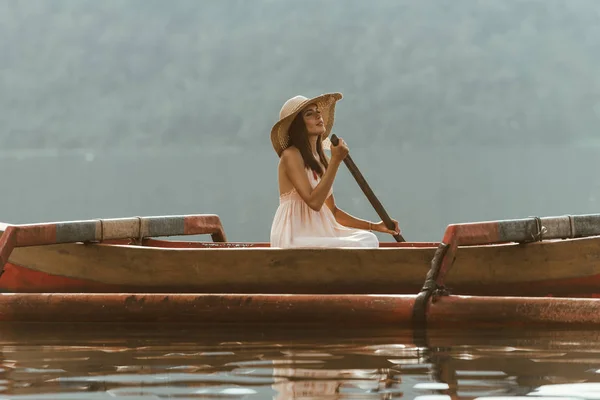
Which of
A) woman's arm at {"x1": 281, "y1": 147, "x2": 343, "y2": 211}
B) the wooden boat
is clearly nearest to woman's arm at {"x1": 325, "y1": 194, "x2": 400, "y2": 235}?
woman's arm at {"x1": 281, "y1": 147, "x2": 343, "y2": 211}

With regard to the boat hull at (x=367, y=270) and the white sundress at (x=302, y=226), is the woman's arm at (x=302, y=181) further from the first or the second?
the boat hull at (x=367, y=270)

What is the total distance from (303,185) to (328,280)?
0.76 metres

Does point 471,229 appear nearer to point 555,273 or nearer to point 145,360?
point 555,273

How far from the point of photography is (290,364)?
25.2ft

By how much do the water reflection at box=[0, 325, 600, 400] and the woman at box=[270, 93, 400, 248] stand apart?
3.76 ft

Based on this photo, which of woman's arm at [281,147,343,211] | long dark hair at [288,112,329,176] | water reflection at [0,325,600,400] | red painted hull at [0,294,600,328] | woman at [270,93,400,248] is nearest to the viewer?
water reflection at [0,325,600,400]

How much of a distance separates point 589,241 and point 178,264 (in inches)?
116

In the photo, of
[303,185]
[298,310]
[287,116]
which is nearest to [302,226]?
[303,185]

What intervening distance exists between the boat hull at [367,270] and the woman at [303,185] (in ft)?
1.10

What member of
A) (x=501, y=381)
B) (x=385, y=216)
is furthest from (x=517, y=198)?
(x=501, y=381)

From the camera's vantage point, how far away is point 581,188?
58.3m

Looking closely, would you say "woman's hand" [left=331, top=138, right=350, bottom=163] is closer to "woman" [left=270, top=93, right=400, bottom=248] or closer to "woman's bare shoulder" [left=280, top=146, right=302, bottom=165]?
"woman" [left=270, top=93, right=400, bottom=248]

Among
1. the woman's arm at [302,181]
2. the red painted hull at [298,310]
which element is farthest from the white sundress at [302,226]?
the red painted hull at [298,310]

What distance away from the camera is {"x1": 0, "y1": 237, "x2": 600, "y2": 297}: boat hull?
9.52m
